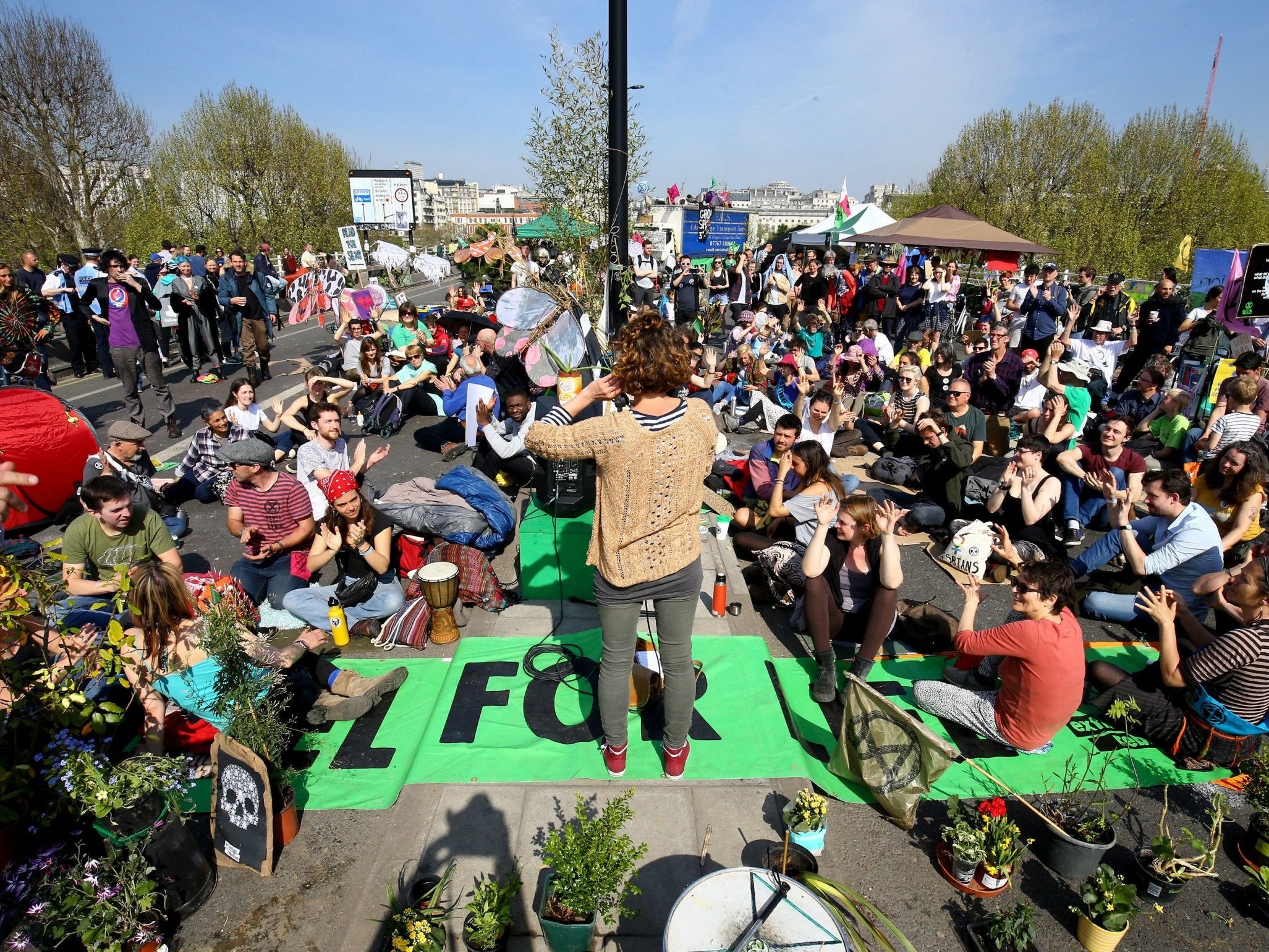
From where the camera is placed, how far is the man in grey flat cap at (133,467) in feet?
19.4

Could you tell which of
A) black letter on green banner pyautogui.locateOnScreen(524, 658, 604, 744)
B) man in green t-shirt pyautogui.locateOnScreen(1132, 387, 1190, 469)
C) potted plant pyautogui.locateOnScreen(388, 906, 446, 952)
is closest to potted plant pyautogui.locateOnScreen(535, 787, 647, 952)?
potted plant pyautogui.locateOnScreen(388, 906, 446, 952)

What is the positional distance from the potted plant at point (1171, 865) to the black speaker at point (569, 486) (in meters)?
3.49

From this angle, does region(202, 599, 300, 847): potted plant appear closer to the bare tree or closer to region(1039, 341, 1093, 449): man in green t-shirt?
region(1039, 341, 1093, 449): man in green t-shirt

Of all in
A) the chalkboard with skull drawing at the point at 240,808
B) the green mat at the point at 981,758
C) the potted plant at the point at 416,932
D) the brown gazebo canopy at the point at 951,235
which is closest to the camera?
the potted plant at the point at 416,932

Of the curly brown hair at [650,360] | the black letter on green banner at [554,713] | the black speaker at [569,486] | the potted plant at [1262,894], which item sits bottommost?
the potted plant at [1262,894]

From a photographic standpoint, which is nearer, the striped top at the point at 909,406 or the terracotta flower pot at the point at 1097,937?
the terracotta flower pot at the point at 1097,937

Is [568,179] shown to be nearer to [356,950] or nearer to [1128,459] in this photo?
[1128,459]

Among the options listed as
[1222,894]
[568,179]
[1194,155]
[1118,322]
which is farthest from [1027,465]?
[1194,155]

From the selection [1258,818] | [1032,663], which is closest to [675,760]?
[1032,663]

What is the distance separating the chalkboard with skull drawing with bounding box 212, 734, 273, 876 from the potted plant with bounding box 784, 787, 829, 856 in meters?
2.24

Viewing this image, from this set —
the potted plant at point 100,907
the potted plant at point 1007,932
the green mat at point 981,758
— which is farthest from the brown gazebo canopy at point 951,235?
the potted plant at point 100,907

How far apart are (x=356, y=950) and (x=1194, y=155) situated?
41916 mm

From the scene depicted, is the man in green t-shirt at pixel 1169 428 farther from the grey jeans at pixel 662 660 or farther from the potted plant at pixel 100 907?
the potted plant at pixel 100 907

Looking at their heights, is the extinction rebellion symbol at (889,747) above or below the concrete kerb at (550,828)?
above
